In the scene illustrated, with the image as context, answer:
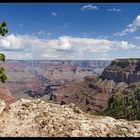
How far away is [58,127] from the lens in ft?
46.1

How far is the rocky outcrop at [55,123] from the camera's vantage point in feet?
45.4

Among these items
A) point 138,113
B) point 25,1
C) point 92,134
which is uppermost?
point 25,1

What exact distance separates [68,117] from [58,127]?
1376mm

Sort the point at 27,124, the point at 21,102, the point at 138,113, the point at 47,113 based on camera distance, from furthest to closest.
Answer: the point at 138,113 → the point at 21,102 → the point at 47,113 → the point at 27,124

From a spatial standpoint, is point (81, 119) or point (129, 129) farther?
point (81, 119)

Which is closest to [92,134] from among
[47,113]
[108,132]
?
[108,132]

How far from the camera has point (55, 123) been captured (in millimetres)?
14359

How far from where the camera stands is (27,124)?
48.4 ft

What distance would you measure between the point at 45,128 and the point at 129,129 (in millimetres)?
4039

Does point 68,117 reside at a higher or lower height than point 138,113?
higher

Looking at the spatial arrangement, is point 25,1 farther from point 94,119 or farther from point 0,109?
point 0,109

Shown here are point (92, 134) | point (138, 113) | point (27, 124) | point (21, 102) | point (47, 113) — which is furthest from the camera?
point (138, 113)

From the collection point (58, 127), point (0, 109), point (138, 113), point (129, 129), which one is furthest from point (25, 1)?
point (138, 113)

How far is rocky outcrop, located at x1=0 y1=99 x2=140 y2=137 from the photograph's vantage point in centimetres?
1383
